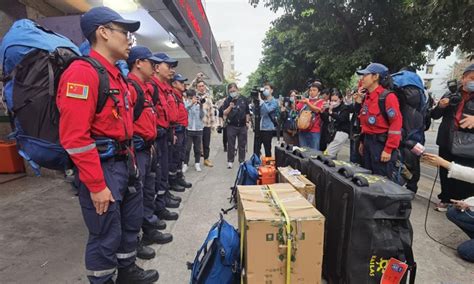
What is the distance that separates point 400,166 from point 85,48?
11.8 feet

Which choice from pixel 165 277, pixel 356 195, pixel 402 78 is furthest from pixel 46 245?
pixel 402 78

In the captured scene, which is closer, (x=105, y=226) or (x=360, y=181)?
(x=105, y=226)

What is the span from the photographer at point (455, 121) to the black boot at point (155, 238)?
3484mm

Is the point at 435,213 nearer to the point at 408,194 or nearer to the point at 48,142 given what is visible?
the point at 408,194

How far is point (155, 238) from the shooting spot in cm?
303

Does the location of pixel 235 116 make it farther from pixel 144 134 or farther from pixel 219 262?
pixel 219 262

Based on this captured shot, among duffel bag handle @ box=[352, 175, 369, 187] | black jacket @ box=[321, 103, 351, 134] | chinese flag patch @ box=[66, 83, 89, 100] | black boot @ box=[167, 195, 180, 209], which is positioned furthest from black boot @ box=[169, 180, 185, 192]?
duffel bag handle @ box=[352, 175, 369, 187]

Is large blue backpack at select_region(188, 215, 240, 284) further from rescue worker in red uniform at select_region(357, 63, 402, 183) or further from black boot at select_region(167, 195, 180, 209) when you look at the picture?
rescue worker in red uniform at select_region(357, 63, 402, 183)

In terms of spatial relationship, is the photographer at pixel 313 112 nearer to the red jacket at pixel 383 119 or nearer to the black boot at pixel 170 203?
the red jacket at pixel 383 119

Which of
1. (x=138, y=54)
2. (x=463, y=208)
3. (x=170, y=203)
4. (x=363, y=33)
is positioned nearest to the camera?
(x=463, y=208)

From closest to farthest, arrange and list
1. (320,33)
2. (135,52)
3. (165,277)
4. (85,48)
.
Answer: (85,48) → (165,277) → (135,52) → (320,33)

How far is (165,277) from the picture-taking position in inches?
95.7

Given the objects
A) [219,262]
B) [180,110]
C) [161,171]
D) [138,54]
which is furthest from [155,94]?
[219,262]

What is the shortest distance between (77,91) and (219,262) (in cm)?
146
